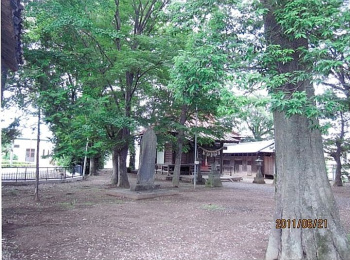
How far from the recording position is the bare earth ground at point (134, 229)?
5.40 meters

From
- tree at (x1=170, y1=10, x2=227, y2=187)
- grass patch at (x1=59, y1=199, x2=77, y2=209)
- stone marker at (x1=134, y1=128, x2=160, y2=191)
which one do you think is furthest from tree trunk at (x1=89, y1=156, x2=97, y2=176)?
tree at (x1=170, y1=10, x2=227, y2=187)

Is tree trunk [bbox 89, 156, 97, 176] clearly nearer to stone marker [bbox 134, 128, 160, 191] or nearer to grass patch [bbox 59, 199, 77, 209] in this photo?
stone marker [bbox 134, 128, 160, 191]

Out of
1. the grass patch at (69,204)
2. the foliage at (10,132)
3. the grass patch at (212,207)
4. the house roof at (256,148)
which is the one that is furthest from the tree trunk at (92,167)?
the grass patch at (212,207)

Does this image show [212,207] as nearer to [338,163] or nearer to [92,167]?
[338,163]

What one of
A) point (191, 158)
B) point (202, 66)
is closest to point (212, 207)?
point (202, 66)

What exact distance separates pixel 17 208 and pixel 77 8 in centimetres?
691

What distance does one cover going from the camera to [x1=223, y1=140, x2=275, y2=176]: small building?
1046 inches

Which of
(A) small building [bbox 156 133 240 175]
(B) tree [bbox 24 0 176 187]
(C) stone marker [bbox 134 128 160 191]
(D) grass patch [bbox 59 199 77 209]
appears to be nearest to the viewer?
(D) grass patch [bbox 59 199 77 209]

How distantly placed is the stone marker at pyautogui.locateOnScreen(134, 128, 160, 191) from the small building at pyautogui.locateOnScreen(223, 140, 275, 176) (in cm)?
1240

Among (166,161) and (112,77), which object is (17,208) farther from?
(166,161)

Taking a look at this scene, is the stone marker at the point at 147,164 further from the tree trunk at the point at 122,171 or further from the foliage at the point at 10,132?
the foliage at the point at 10,132

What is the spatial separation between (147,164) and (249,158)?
18.2m

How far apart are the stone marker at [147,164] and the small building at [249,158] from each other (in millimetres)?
12404

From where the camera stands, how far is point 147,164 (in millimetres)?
13188
